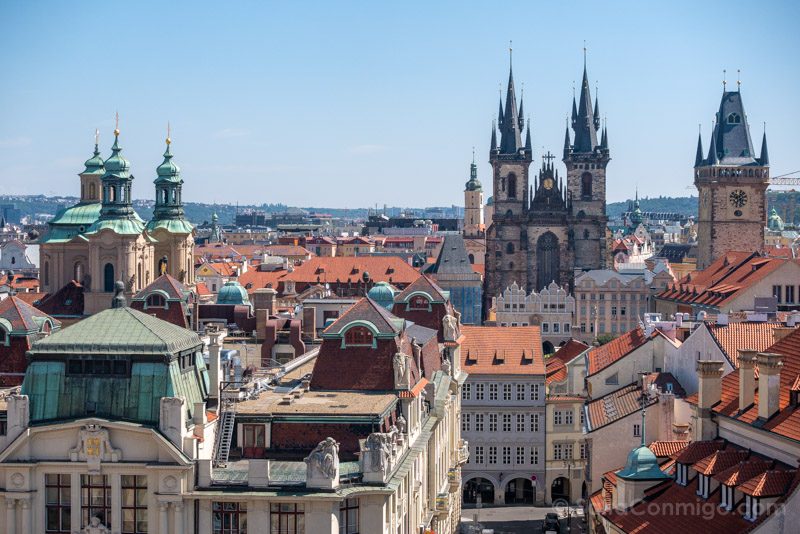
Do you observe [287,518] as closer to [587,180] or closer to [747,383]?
[747,383]

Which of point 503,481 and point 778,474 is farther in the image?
point 503,481

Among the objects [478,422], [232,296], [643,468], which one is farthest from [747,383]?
[232,296]

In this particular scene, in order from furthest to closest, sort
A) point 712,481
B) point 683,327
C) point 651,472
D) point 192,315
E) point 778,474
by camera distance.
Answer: point 192,315
point 683,327
point 651,472
point 712,481
point 778,474

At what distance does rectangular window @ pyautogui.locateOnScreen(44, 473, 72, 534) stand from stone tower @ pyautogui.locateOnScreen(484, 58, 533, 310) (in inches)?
5499

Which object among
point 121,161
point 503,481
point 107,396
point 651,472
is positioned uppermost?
point 121,161

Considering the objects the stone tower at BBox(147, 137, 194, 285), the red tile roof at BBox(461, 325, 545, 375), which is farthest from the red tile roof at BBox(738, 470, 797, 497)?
the stone tower at BBox(147, 137, 194, 285)

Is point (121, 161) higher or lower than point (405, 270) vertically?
higher

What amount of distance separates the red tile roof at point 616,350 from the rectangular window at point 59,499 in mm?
34648

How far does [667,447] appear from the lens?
51.7m

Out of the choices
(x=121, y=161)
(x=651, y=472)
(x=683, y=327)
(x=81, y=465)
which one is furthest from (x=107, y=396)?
(x=121, y=161)

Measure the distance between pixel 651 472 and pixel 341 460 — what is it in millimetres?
10739

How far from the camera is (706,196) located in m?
173

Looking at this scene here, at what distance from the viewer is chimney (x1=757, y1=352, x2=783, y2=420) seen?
44.0 m

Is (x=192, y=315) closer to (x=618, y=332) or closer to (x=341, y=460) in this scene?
(x=341, y=460)
